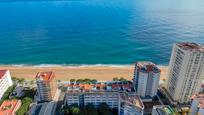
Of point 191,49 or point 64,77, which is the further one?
point 64,77

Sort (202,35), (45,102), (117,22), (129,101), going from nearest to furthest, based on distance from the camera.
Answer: (129,101) < (45,102) < (202,35) < (117,22)

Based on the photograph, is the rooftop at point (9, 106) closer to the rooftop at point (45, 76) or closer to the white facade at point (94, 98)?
the rooftop at point (45, 76)

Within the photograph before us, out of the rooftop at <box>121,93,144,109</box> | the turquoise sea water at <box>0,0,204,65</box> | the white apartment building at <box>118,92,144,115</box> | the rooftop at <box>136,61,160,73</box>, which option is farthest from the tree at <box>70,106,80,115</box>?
the turquoise sea water at <box>0,0,204,65</box>

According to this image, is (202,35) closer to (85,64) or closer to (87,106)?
(85,64)

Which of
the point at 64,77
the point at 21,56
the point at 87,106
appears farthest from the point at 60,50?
the point at 87,106

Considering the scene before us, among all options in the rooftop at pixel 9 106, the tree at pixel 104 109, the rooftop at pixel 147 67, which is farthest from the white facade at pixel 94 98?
the rooftop at pixel 9 106

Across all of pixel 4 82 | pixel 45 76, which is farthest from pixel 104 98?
pixel 4 82
